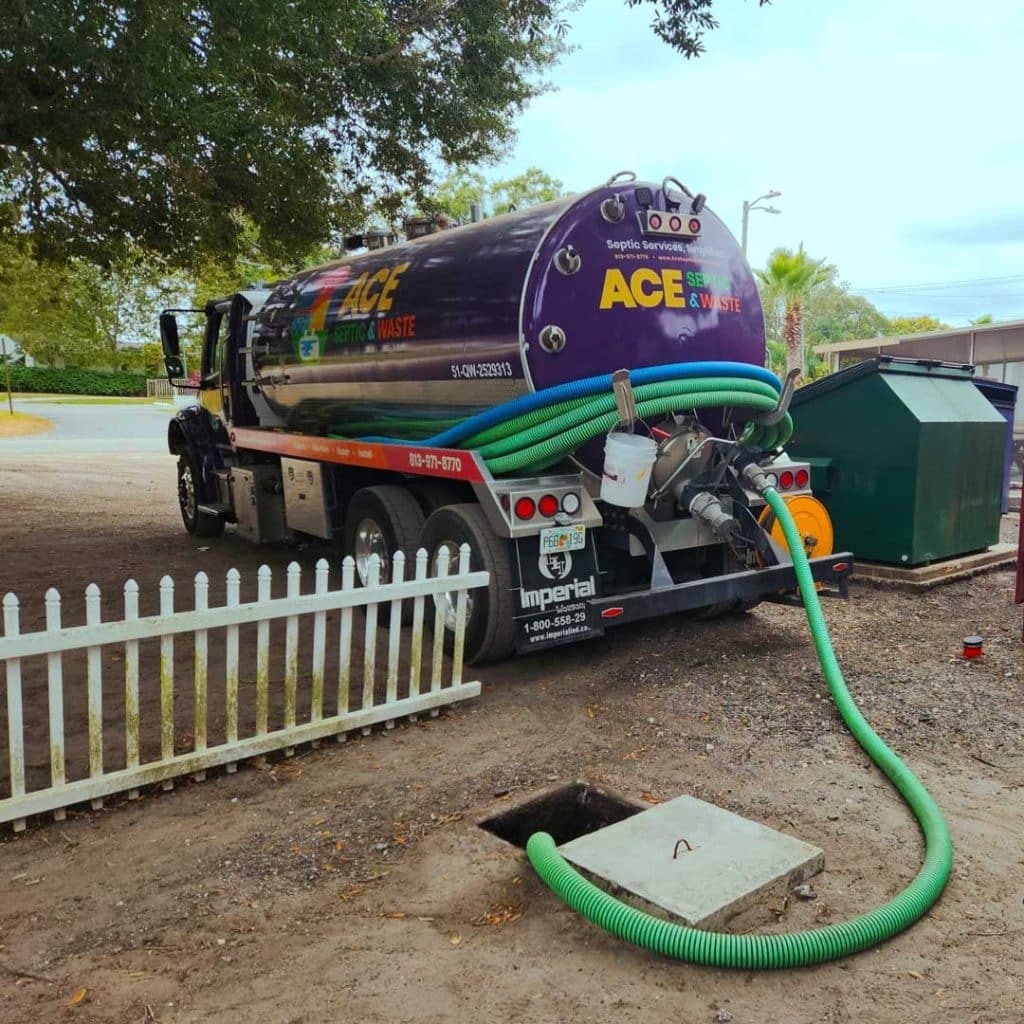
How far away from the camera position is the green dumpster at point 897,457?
8.00 meters

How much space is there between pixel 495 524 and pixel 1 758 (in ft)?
9.22

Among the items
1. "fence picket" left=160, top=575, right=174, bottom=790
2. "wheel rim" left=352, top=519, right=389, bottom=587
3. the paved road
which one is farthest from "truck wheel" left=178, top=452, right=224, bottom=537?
the paved road

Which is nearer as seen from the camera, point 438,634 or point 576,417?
point 438,634

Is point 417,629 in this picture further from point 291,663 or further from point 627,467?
point 627,467

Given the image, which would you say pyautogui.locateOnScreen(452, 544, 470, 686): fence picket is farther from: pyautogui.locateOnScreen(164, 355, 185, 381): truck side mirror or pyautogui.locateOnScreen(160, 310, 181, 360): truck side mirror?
pyautogui.locateOnScreen(164, 355, 185, 381): truck side mirror

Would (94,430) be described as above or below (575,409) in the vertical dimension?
below

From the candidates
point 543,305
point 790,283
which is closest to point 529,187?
point 790,283

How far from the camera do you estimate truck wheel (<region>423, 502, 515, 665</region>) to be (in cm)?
565

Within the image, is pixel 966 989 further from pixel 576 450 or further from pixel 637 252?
pixel 637 252

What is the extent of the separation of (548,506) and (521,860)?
8.04 ft

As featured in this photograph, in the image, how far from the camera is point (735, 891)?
124 inches

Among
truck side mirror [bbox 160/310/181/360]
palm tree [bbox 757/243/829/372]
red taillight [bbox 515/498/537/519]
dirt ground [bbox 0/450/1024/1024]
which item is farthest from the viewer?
palm tree [bbox 757/243/829/372]

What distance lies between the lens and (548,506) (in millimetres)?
5586

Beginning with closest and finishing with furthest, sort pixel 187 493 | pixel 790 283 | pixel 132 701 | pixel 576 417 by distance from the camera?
pixel 132 701 → pixel 576 417 → pixel 187 493 → pixel 790 283
